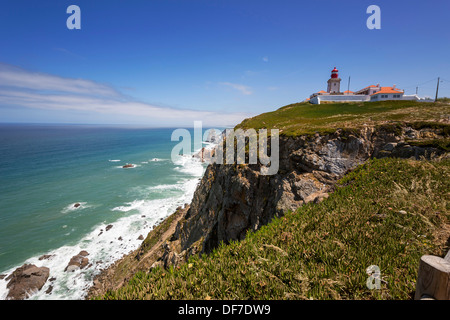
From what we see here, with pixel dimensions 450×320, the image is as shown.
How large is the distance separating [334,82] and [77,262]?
88.3 m

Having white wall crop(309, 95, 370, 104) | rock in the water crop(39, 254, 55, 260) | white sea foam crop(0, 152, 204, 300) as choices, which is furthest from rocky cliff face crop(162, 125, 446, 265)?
white wall crop(309, 95, 370, 104)

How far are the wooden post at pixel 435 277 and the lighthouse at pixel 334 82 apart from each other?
8243 centimetres

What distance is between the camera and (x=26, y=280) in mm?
26281

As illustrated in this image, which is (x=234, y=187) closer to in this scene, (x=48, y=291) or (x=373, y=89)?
(x=48, y=291)

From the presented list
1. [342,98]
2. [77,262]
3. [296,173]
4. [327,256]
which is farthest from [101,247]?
[342,98]

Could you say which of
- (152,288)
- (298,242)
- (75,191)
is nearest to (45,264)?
(75,191)

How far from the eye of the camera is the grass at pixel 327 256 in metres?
3.98

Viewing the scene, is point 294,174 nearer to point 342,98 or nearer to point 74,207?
point 342,98

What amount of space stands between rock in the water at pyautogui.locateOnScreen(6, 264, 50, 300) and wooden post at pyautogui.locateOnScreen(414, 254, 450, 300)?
39.2 metres

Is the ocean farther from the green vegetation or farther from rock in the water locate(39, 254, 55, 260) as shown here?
the green vegetation

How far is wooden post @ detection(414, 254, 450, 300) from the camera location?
2.65 metres

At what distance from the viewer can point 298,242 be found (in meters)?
5.57
